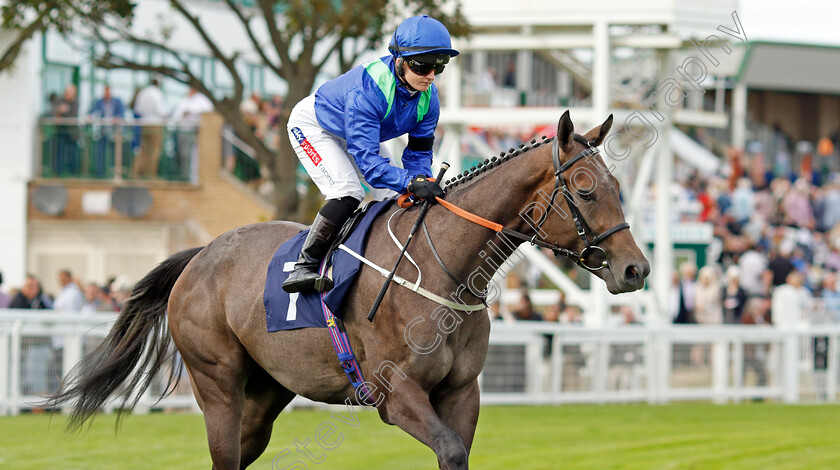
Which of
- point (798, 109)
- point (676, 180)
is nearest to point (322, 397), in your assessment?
point (676, 180)

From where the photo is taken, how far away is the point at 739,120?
985 inches

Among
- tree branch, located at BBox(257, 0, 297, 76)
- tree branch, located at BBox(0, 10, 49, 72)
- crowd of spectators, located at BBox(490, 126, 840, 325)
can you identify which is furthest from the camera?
crowd of spectators, located at BBox(490, 126, 840, 325)

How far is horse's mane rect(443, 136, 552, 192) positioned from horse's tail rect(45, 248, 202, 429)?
1.74 m

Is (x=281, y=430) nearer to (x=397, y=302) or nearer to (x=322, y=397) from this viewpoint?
(x=322, y=397)

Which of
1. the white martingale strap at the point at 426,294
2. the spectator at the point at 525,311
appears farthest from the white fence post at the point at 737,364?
the white martingale strap at the point at 426,294

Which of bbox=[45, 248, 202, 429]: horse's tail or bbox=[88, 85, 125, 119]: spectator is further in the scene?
bbox=[88, 85, 125, 119]: spectator

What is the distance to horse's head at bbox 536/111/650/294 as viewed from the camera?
4.18 meters

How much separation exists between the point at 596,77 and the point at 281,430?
22.1 ft

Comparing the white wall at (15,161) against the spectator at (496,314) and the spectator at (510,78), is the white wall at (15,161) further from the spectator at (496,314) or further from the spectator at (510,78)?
the spectator at (510,78)

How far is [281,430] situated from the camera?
30.3ft

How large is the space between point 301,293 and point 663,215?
10987mm

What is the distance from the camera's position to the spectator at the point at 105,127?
15.8 metres

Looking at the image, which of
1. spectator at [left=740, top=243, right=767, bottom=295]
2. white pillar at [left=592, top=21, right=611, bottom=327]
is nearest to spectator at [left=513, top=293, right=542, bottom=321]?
white pillar at [left=592, top=21, right=611, bottom=327]

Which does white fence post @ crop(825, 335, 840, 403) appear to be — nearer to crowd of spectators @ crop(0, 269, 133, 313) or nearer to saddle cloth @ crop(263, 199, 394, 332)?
crowd of spectators @ crop(0, 269, 133, 313)
